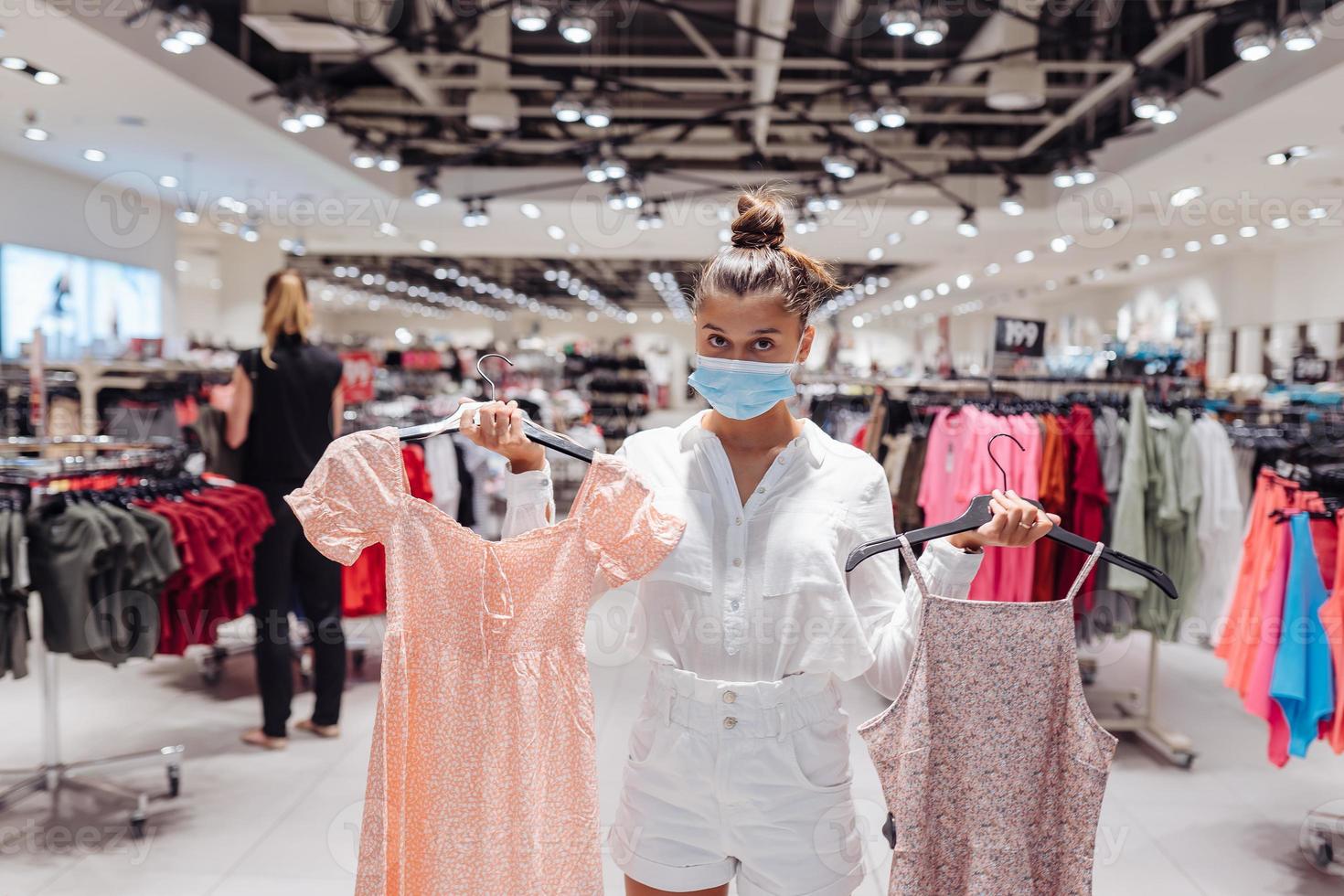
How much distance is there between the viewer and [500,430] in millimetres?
1510

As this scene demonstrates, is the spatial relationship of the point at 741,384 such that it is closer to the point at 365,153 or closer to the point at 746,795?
the point at 746,795

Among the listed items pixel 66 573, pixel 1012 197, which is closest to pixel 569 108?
pixel 1012 197

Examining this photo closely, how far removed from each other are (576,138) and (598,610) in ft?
22.0

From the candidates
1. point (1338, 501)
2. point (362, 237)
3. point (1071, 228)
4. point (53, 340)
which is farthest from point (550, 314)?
point (1338, 501)

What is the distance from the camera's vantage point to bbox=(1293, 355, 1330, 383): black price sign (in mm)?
7438

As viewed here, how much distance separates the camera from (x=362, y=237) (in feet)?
51.6

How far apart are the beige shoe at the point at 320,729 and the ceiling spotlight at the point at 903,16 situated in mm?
4580

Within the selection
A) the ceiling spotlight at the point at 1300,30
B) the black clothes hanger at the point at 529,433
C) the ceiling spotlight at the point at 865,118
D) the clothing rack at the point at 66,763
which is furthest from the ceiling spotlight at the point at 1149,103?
the clothing rack at the point at 66,763

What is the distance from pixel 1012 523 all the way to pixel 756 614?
41cm

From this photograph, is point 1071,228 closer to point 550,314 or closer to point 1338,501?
point 1338,501

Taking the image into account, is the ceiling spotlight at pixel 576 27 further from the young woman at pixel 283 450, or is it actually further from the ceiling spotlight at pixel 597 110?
the young woman at pixel 283 450

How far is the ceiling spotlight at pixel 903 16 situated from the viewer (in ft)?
16.5

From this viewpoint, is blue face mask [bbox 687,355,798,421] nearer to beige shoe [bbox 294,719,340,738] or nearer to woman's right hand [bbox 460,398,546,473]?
woman's right hand [bbox 460,398,546,473]

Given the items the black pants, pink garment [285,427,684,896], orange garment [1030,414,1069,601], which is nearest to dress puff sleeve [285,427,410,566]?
pink garment [285,427,684,896]
